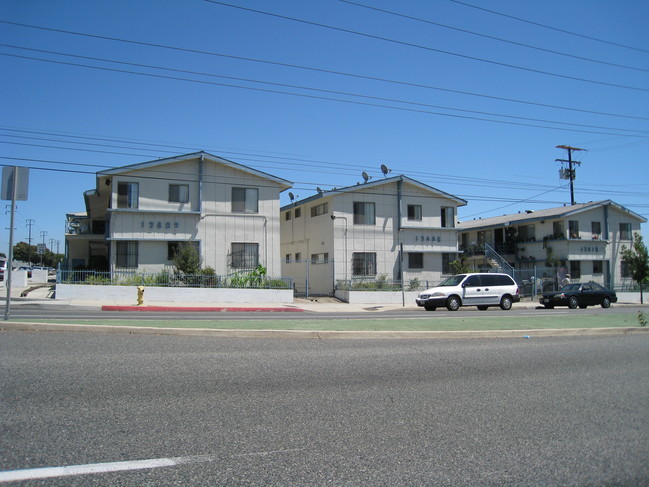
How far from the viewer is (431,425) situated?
546 centimetres

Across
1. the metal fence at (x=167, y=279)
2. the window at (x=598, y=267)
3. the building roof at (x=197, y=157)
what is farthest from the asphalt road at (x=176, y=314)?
the window at (x=598, y=267)

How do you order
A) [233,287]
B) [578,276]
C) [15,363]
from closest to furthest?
1. [15,363]
2. [233,287]
3. [578,276]

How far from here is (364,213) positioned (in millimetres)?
33750

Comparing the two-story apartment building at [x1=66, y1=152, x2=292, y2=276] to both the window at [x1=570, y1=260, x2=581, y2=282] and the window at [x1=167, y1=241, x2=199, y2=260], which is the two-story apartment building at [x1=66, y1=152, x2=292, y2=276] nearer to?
the window at [x1=167, y1=241, x2=199, y2=260]

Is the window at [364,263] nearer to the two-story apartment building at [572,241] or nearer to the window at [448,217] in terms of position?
the window at [448,217]

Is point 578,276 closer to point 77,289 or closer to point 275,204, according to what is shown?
point 275,204

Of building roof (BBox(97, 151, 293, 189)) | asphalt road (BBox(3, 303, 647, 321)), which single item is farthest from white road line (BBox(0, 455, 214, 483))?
building roof (BBox(97, 151, 293, 189))

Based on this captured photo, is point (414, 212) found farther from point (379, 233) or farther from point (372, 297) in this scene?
point (372, 297)

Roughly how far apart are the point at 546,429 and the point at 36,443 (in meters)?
4.93

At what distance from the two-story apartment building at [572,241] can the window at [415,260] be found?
23.4 ft

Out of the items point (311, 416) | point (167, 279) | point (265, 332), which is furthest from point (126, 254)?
point (311, 416)

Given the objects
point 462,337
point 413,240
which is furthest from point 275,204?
point 462,337

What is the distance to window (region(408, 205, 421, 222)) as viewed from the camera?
114ft

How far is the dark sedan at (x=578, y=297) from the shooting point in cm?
2788
